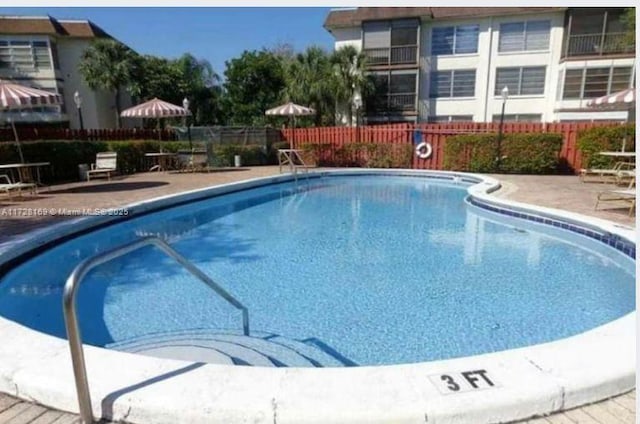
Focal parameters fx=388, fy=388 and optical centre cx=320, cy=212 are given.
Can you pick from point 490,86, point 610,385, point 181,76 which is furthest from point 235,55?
point 610,385

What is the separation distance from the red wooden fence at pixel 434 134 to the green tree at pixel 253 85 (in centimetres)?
1568

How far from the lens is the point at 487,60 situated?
2217 centimetres

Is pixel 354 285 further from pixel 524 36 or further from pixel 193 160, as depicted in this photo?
pixel 524 36

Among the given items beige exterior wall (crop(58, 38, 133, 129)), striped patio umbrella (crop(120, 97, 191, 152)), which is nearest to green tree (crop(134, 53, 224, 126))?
beige exterior wall (crop(58, 38, 133, 129))

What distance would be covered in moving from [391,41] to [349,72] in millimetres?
3349

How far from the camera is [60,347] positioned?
245 centimetres

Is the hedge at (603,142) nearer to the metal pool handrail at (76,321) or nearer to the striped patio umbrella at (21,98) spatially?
the metal pool handrail at (76,321)

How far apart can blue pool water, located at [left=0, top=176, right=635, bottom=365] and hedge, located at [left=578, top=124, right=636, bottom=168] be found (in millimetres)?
7111

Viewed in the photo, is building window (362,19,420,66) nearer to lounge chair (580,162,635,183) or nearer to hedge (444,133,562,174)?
hedge (444,133,562,174)

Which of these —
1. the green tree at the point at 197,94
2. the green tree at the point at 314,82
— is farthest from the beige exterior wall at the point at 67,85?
the green tree at the point at 314,82

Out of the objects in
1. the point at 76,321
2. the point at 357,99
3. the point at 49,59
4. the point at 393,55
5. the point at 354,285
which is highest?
the point at 49,59

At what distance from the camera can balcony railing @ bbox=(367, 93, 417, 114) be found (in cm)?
2353

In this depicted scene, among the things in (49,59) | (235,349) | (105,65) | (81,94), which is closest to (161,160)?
Result: (235,349)

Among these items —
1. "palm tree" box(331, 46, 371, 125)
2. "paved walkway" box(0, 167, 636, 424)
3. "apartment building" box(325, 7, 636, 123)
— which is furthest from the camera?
"palm tree" box(331, 46, 371, 125)
